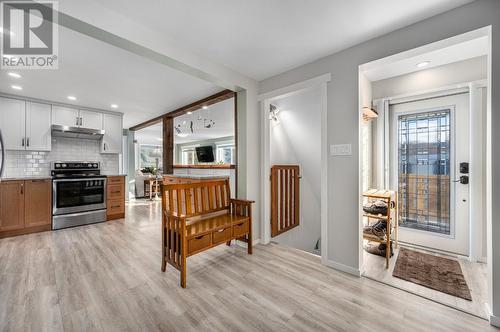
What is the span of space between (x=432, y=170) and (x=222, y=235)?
2.96 m

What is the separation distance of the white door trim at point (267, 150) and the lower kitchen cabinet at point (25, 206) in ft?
12.7

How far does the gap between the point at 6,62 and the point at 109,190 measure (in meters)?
2.54

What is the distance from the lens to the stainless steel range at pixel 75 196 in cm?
373

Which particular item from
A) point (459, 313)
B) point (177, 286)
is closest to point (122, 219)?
point (177, 286)

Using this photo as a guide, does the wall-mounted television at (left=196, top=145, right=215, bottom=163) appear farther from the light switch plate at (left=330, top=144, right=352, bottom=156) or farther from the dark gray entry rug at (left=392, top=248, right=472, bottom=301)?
the dark gray entry rug at (left=392, top=248, right=472, bottom=301)

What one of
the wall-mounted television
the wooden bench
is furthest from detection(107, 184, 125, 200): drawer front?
the wall-mounted television

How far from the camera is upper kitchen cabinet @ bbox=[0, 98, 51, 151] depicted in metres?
3.57

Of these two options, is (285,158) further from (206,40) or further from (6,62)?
(6,62)

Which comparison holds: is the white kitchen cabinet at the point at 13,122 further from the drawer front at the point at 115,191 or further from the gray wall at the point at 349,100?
the gray wall at the point at 349,100

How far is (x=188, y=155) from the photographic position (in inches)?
451

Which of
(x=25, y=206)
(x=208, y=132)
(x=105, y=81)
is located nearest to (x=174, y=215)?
(x=105, y=81)

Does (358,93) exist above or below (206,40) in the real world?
below

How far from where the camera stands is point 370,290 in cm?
192

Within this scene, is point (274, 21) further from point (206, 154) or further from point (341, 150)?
point (206, 154)
